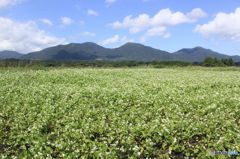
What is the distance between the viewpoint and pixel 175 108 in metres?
17.2

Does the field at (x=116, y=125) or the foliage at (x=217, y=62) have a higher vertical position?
the foliage at (x=217, y=62)

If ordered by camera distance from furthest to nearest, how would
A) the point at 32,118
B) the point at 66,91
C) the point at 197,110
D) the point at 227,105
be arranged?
the point at 66,91 → the point at 227,105 → the point at 197,110 → the point at 32,118

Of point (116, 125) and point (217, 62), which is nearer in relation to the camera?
point (116, 125)

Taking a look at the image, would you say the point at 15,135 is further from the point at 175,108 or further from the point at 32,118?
the point at 175,108

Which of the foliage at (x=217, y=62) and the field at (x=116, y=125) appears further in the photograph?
the foliage at (x=217, y=62)

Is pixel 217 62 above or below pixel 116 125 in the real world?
above

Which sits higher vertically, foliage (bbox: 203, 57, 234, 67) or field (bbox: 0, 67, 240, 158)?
foliage (bbox: 203, 57, 234, 67)

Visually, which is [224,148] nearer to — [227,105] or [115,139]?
[115,139]

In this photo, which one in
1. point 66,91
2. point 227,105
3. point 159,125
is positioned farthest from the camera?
point 66,91

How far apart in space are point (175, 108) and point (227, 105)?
277cm

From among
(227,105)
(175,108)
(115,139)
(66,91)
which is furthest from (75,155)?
(66,91)

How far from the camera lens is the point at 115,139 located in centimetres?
1225

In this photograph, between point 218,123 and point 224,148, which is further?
point 218,123

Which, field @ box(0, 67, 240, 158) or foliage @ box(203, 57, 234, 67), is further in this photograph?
foliage @ box(203, 57, 234, 67)
